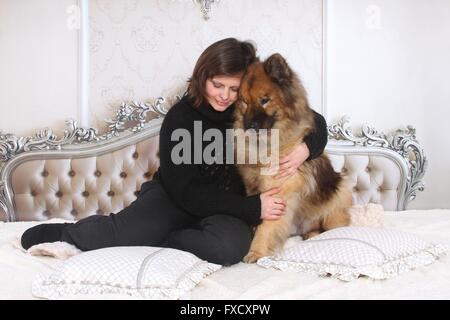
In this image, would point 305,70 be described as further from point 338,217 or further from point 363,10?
point 338,217

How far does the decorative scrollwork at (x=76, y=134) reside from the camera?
2592mm

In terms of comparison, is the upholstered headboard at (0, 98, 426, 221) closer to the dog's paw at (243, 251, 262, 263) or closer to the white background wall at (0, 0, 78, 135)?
the white background wall at (0, 0, 78, 135)

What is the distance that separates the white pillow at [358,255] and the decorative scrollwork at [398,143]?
1156mm

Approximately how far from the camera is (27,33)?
2.72m

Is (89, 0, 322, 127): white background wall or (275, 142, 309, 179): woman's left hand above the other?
(89, 0, 322, 127): white background wall

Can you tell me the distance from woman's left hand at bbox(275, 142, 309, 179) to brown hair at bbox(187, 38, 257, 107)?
1.37ft

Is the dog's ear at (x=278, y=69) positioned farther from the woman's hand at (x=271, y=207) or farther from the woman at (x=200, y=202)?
the woman's hand at (x=271, y=207)

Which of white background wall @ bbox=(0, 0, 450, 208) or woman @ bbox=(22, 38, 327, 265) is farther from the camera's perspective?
white background wall @ bbox=(0, 0, 450, 208)

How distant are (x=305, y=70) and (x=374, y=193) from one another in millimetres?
940

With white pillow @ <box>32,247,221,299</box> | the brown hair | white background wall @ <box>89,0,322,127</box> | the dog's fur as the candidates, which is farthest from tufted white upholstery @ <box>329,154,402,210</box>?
white pillow @ <box>32,247,221,299</box>

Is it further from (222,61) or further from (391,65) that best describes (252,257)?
(391,65)

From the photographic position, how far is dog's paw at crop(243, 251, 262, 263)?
1735mm

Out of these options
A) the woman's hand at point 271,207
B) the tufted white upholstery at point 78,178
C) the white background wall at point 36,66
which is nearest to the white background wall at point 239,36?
the white background wall at point 36,66

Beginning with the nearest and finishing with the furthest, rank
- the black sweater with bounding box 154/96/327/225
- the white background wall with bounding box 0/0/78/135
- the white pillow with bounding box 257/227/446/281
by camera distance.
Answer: the white pillow with bounding box 257/227/446/281 < the black sweater with bounding box 154/96/327/225 < the white background wall with bounding box 0/0/78/135
